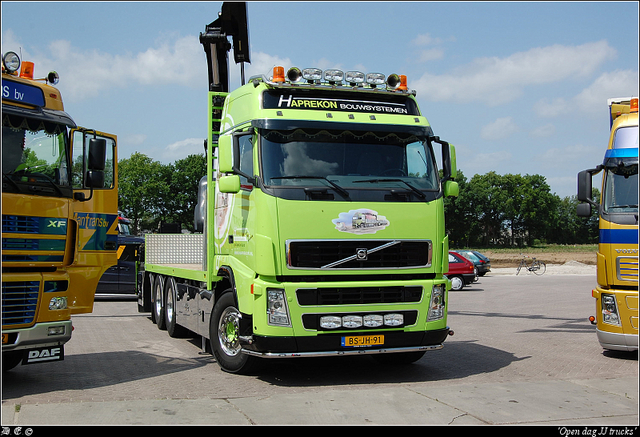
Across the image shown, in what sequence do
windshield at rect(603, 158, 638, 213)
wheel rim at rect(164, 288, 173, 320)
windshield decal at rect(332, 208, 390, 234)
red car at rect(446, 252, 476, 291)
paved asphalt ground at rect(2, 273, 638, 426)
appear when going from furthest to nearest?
1. red car at rect(446, 252, 476, 291)
2. wheel rim at rect(164, 288, 173, 320)
3. windshield at rect(603, 158, 638, 213)
4. windshield decal at rect(332, 208, 390, 234)
5. paved asphalt ground at rect(2, 273, 638, 426)

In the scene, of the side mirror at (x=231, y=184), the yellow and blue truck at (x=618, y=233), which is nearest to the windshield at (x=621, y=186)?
the yellow and blue truck at (x=618, y=233)

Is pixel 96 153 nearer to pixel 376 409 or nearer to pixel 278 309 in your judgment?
pixel 278 309

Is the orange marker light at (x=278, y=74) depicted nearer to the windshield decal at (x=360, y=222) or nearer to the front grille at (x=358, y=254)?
the windshield decal at (x=360, y=222)

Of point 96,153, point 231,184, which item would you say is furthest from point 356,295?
point 96,153

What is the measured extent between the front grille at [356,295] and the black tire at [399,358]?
4.26ft

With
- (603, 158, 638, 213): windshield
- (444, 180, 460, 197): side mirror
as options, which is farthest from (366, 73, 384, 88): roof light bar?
(603, 158, 638, 213): windshield

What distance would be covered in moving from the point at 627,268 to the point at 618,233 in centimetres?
A: 51

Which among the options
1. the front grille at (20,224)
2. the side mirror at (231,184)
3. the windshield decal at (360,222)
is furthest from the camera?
the side mirror at (231,184)

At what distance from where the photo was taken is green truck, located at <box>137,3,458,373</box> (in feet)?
23.6

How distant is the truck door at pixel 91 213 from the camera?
25.1 ft

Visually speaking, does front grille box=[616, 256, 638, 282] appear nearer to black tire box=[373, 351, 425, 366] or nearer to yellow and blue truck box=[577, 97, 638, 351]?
yellow and blue truck box=[577, 97, 638, 351]

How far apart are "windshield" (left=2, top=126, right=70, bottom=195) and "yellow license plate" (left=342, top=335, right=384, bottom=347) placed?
3.73 meters

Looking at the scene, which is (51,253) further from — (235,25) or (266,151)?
(235,25)

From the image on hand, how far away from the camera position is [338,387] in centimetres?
730
